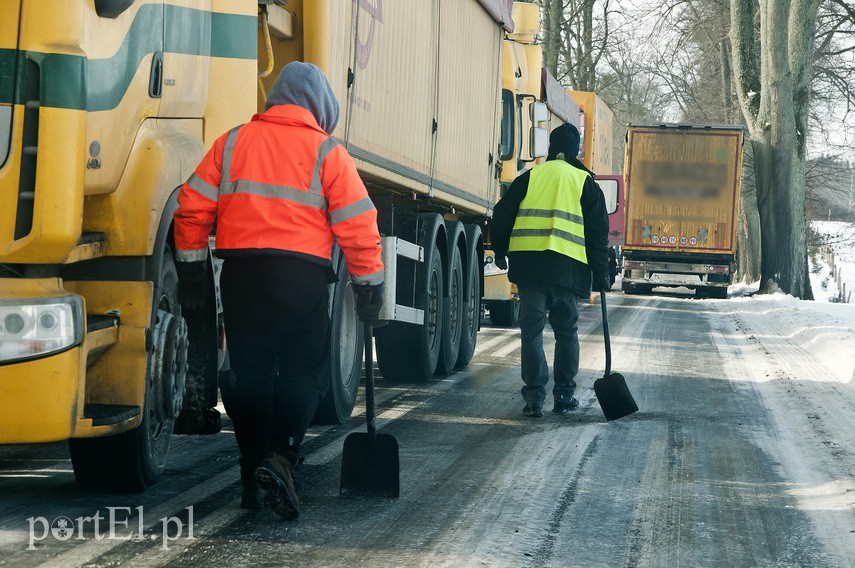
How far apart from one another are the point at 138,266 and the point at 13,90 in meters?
0.95

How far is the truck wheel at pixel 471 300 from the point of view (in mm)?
10977

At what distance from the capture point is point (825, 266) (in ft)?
159

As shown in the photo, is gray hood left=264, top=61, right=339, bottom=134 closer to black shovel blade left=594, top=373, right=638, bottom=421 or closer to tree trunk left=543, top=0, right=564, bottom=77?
black shovel blade left=594, top=373, right=638, bottom=421

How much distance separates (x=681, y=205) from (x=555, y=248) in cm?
1943

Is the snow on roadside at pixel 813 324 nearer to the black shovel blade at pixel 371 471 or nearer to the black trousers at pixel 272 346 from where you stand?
the black shovel blade at pixel 371 471

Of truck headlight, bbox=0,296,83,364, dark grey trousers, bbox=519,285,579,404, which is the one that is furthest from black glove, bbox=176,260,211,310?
dark grey trousers, bbox=519,285,579,404

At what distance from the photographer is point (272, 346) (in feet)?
16.6

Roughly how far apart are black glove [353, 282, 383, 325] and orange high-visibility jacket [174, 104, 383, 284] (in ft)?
0.65

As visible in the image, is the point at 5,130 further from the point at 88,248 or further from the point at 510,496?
the point at 510,496

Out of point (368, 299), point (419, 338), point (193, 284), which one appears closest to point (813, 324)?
point (419, 338)

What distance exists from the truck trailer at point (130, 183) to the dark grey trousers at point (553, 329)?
2.97 ft


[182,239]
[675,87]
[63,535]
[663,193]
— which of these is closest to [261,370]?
[182,239]

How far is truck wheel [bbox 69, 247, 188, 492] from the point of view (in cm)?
497

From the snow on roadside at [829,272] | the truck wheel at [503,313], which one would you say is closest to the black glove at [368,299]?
the truck wheel at [503,313]
